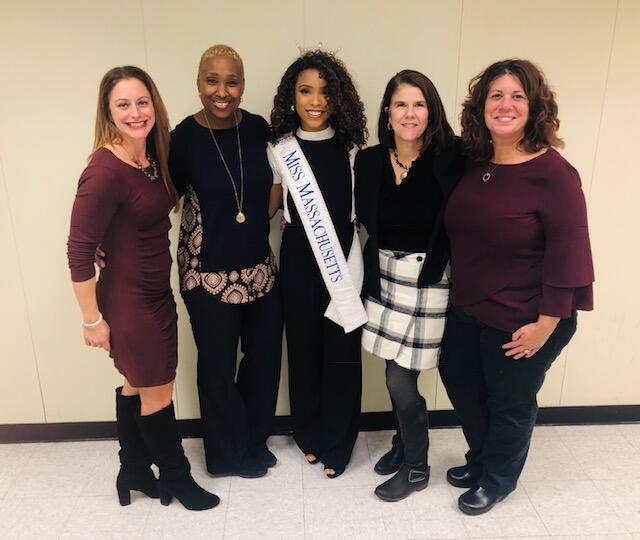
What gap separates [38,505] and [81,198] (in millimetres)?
1237

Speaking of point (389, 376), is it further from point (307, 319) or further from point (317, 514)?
point (317, 514)

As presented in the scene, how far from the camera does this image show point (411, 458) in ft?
6.57

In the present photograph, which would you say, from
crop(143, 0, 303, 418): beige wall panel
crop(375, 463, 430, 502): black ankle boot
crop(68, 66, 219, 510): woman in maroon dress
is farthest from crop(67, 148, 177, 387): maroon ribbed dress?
crop(375, 463, 430, 502): black ankle boot

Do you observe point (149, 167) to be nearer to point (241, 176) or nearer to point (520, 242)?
point (241, 176)

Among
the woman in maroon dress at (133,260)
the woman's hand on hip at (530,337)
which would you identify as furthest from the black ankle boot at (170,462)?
the woman's hand on hip at (530,337)

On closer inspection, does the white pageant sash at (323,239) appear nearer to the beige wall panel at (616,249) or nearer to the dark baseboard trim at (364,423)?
the dark baseboard trim at (364,423)

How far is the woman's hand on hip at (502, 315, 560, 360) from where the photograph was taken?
164cm

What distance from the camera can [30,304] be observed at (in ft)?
7.29

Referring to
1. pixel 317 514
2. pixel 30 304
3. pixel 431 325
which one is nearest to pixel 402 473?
pixel 317 514

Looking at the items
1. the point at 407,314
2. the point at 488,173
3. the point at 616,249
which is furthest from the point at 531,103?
the point at 616,249

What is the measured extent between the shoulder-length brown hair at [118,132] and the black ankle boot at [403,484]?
1.29 metres

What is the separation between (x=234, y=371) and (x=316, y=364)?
311mm

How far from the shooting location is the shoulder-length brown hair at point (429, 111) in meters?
1.68

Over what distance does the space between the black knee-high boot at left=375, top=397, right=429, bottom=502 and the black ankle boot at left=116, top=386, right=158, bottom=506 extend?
0.84 meters
